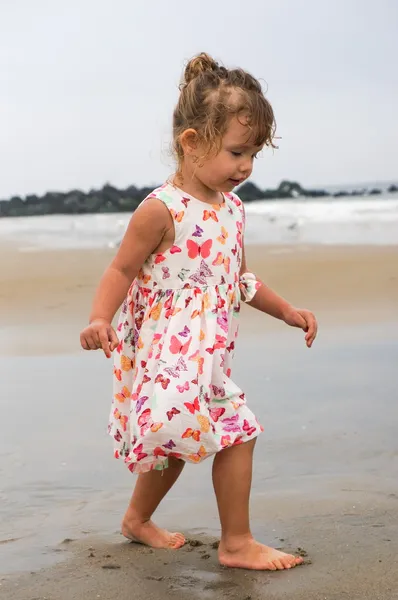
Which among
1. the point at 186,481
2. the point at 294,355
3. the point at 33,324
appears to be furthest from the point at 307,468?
the point at 33,324

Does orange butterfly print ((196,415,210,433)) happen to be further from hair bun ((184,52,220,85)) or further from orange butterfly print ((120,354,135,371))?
hair bun ((184,52,220,85))

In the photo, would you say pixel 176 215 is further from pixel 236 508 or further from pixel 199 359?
pixel 236 508

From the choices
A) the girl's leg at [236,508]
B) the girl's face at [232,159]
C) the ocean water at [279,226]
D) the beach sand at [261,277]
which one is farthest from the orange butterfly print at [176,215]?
the ocean water at [279,226]

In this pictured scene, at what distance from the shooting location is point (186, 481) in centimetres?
331

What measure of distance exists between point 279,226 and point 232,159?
987 cm

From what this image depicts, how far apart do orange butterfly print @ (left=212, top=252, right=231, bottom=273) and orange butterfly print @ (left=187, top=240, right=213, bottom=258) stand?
3 cm

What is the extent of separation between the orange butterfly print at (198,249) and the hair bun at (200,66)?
17.8 inches

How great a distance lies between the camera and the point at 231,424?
2.60 m

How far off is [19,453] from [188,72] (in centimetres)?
153

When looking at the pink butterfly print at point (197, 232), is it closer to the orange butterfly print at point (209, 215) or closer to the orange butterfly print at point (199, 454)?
the orange butterfly print at point (209, 215)

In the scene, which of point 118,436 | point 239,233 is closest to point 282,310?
point 239,233

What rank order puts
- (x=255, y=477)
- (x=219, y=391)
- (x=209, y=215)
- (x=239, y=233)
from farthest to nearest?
1. (x=255, y=477)
2. (x=239, y=233)
3. (x=209, y=215)
4. (x=219, y=391)

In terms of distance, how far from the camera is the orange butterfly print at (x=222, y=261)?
8.88 ft

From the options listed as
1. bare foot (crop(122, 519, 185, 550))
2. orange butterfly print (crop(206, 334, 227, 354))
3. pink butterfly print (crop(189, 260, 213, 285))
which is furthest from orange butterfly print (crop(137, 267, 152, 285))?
bare foot (crop(122, 519, 185, 550))
